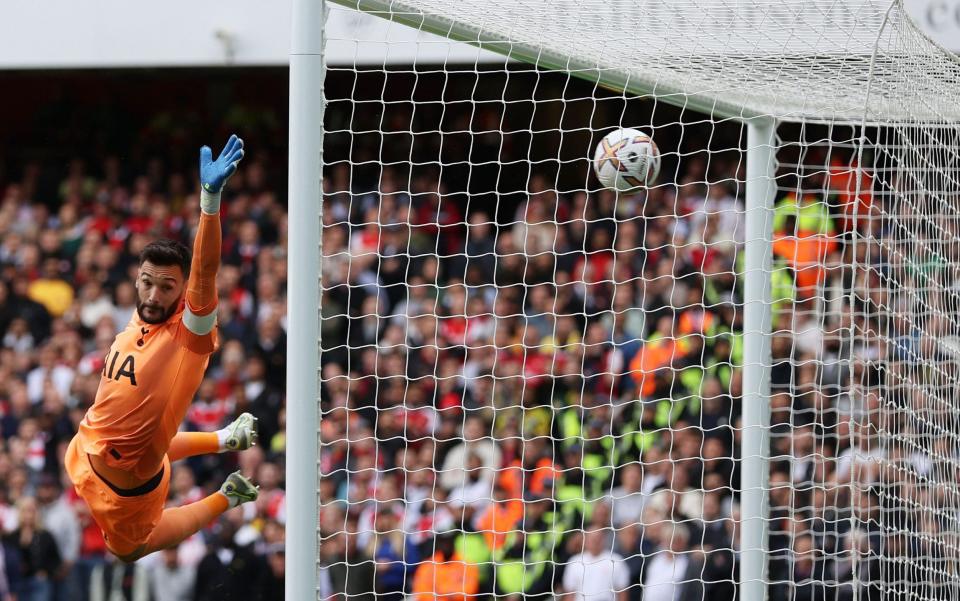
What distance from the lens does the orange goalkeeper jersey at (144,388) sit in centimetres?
496

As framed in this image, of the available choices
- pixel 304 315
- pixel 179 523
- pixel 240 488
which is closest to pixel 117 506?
pixel 179 523

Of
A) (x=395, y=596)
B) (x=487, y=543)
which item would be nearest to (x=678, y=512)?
(x=487, y=543)

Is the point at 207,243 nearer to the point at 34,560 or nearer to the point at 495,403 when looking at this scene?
the point at 495,403

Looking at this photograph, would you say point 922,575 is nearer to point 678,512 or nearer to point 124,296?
point 678,512

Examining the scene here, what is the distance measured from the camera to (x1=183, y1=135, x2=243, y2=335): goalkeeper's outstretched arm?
4602 mm

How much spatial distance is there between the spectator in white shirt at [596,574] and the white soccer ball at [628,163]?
268 cm

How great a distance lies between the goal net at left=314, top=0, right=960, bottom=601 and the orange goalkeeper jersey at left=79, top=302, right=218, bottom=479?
607 millimetres

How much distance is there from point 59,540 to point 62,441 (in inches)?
28.4

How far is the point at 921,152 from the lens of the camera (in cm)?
579

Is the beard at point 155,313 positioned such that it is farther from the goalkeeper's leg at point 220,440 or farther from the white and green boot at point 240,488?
the white and green boot at point 240,488

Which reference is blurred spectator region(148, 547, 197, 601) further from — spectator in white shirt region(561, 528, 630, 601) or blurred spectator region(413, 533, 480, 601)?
spectator in white shirt region(561, 528, 630, 601)

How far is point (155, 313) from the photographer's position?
16.4ft

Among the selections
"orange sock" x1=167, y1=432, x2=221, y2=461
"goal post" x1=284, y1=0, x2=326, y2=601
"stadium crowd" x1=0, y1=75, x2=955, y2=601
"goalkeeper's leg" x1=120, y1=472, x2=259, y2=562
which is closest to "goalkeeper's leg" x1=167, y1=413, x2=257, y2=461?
"orange sock" x1=167, y1=432, x2=221, y2=461

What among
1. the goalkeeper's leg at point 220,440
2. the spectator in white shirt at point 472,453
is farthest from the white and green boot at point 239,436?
the spectator in white shirt at point 472,453
